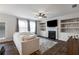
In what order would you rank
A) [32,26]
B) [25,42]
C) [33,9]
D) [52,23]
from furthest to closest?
[52,23], [32,26], [25,42], [33,9]

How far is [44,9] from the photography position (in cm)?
167

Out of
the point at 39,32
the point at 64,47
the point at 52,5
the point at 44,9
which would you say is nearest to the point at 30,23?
the point at 39,32

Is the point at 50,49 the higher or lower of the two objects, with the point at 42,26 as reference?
lower

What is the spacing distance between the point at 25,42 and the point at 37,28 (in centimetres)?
44

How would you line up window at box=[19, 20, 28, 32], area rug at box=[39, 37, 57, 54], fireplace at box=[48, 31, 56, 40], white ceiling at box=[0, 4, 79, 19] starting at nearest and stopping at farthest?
white ceiling at box=[0, 4, 79, 19] → window at box=[19, 20, 28, 32] → area rug at box=[39, 37, 57, 54] → fireplace at box=[48, 31, 56, 40]

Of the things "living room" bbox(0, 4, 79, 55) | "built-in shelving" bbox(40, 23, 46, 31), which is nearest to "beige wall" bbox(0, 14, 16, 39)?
"living room" bbox(0, 4, 79, 55)

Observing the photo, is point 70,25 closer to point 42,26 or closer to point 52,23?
point 52,23

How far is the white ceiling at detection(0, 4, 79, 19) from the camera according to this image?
1.55 metres

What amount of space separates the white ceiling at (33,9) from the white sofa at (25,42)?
0.45 metres

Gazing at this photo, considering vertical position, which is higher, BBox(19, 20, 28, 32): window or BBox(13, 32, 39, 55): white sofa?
BBox(19, 20, 28, 32): window

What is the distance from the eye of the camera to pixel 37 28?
1955 millimetres

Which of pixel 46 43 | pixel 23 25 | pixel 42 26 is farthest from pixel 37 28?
pixel 46 43

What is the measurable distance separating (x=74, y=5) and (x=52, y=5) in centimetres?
42

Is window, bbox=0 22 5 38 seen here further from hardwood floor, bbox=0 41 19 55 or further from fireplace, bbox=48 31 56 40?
fireplace, bbox=48 31 56 40
